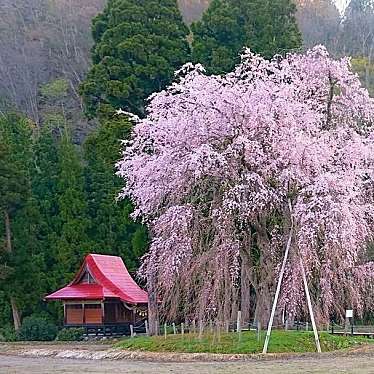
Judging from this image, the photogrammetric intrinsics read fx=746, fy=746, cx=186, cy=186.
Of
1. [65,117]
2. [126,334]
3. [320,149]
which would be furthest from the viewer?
[65,117]

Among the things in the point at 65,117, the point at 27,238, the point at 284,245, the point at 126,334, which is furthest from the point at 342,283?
the point at 65,117

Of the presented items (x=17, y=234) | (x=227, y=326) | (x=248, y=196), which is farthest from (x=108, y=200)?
(x=227, y=326)

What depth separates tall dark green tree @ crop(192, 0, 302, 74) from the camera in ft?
112

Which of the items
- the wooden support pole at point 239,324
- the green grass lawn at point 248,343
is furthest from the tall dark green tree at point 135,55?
the wooden support pole at point 239,324

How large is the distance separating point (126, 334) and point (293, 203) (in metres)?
13.5

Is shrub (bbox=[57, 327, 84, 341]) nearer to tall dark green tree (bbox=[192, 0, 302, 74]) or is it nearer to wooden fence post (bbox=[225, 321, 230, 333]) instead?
wooden fence post (bbox=[225, 321, 230, 333])

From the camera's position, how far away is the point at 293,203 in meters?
20.5

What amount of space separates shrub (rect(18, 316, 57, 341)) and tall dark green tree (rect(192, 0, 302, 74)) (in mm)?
13259

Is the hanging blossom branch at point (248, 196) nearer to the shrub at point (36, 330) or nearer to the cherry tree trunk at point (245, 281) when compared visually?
the cherry tree trunk at point (245, 281)

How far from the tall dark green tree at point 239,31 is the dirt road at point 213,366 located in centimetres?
1798

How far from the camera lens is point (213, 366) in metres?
16.4

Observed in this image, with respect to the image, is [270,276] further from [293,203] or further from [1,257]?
[1,257]

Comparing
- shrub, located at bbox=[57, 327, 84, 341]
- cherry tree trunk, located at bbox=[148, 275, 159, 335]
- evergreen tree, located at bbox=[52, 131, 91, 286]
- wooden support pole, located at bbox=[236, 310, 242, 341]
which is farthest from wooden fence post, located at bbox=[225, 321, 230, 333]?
evergreen tree, located at bbox=[52, 131, 91, 286]

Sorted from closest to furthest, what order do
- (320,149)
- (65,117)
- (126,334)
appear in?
(320,149) → (126,334) → (65,117)
